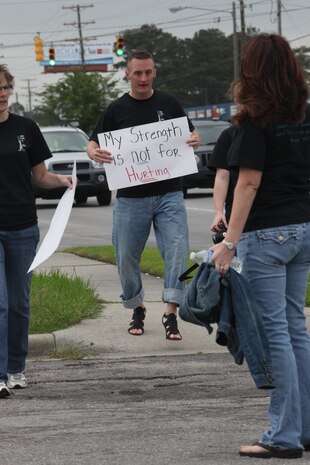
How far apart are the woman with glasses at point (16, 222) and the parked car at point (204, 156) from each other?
1937 cm

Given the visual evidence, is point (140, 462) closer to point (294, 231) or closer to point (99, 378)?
point (294, 231)

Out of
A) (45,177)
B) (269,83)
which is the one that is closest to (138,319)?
(45,177)

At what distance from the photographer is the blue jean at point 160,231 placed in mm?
8703

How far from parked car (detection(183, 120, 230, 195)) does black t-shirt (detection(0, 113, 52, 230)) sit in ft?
63.8

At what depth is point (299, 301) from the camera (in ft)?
18.5

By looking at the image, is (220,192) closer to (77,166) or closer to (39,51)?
(77,166)

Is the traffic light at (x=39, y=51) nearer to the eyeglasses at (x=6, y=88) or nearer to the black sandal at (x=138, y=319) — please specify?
the black sandal at (x=138, y=319)

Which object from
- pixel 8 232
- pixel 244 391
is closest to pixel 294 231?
pixel 244 391

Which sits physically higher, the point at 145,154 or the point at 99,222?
the point at 145,154

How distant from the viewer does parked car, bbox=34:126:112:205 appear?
27359 mm

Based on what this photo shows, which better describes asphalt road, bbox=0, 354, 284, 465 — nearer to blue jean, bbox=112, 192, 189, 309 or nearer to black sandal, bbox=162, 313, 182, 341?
black sandal, bbox=162, 313, 182, 341

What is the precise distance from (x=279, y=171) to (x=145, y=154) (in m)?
3.48

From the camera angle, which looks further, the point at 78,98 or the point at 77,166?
the point at 78,98

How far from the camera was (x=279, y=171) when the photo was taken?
17.7ft
